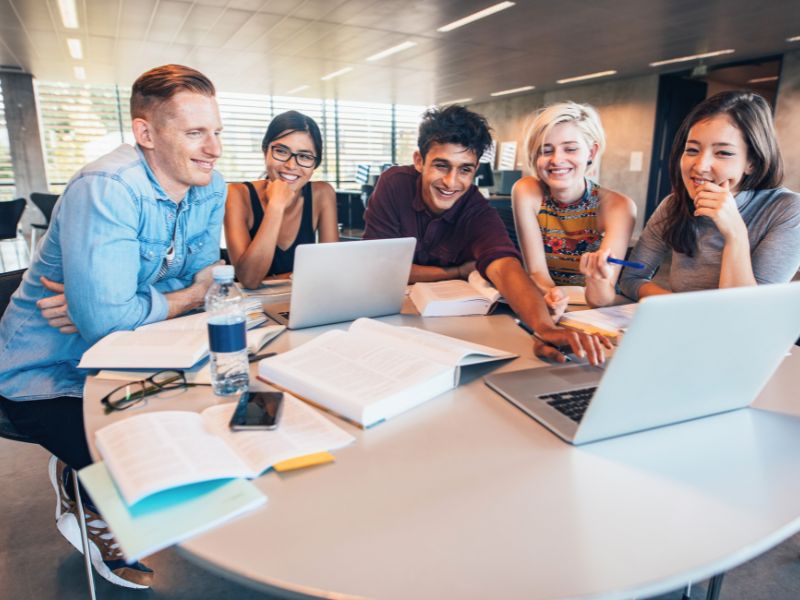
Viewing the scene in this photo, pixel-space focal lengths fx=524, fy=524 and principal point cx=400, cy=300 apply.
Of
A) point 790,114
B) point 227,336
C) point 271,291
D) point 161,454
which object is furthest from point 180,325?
point 790,114

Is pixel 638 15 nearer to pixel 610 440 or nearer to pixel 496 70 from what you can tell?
pixel 496 70

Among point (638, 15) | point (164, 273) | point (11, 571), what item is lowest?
point (11, 571)

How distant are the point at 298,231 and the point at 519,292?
1.28m

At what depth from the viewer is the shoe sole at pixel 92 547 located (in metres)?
1.50

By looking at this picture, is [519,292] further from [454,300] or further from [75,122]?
[75,122]

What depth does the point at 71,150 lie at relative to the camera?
30.8ft

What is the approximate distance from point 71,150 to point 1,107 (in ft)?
3.72

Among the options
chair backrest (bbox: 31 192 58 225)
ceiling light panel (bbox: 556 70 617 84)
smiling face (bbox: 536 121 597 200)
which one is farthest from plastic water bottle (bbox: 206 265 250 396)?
ceiling light panel (bbox: 556 70 617 84)

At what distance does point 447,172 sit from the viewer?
77.0 inches

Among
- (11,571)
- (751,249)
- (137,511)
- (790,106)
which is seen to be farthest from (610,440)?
(790,106)

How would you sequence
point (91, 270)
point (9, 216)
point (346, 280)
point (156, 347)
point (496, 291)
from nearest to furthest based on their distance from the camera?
point (156, 347)
point (91, 270)
point (346, 280)
point (496, 291)
point (9, 216)

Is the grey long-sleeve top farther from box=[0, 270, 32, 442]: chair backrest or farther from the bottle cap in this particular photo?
box=[0, 270, 32, 442]: chair backrest

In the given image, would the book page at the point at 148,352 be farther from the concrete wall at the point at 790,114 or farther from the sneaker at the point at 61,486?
the concrete wall at the point at 790,114

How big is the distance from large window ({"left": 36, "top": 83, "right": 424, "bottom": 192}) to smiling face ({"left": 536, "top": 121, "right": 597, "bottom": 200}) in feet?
19.5
